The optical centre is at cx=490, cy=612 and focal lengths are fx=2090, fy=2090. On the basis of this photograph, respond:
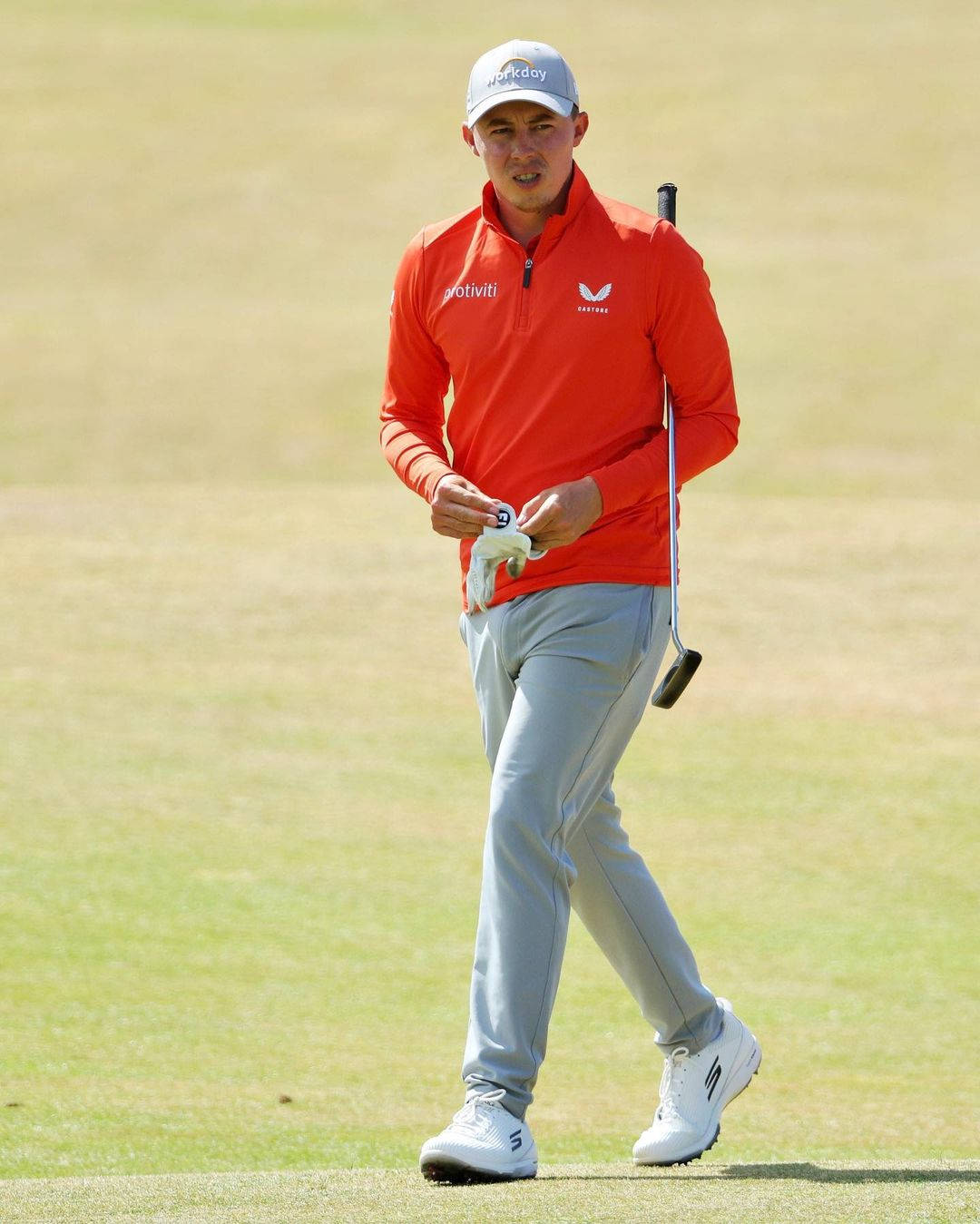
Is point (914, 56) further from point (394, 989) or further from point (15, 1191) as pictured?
point (15, 1191)

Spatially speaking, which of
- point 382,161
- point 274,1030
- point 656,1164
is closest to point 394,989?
point 274,1030

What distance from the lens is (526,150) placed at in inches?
170

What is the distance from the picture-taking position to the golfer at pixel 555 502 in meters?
4.16

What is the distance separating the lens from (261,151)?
113 ft

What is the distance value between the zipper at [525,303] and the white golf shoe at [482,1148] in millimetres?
1547

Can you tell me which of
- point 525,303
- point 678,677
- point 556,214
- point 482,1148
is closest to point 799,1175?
point 482,1148

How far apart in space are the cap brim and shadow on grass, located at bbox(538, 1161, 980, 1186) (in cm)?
214

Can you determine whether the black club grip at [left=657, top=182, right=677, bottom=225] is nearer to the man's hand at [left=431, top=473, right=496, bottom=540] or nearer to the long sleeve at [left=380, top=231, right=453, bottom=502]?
the long sleeve at [left=380, top=231, right=453, bottom=502]

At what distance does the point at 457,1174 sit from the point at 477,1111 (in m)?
0.13

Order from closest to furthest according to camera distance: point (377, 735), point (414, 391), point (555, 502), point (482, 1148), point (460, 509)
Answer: point (482, 1148) < point (555, 502) < point (460, 509) < point (414, 391) < point (377, 735)

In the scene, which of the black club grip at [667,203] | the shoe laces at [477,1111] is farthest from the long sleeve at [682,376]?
the shoe laces at [477,1111]

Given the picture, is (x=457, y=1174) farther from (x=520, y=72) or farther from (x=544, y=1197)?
(x=520, y=72)

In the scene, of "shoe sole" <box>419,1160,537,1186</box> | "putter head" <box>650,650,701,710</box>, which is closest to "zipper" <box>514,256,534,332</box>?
"putter head" <box>650,650,701,710</box>

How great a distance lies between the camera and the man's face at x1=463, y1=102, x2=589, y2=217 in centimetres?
433
